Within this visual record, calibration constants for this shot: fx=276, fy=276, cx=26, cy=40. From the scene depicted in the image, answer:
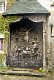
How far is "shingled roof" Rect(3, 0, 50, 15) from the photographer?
55.7ft

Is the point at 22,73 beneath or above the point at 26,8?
beneath

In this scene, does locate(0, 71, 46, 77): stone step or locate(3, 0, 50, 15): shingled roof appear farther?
locate(3, 0, 50, 15): shingled roof

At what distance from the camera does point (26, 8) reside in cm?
1727

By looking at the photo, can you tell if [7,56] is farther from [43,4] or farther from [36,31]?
[43,4]

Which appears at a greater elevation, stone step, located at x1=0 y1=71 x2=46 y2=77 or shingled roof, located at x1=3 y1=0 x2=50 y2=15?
shingled roof, located at x1=3 y1=0 x2=50 y2=15

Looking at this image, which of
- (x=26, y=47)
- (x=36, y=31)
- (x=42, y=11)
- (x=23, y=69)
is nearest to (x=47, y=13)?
(x=42, y=11)

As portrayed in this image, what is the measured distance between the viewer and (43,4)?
58.1 ft

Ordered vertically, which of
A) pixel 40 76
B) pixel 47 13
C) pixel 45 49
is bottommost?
pixel 40 76

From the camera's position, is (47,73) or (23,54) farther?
(23,54)

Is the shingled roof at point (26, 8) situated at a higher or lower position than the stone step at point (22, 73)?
higher

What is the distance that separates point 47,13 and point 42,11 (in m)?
0.33

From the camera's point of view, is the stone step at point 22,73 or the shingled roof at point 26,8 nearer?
the stone step at point 22,73

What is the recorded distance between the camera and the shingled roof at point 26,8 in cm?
1698

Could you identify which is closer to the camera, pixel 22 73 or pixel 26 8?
pixel 22 73
